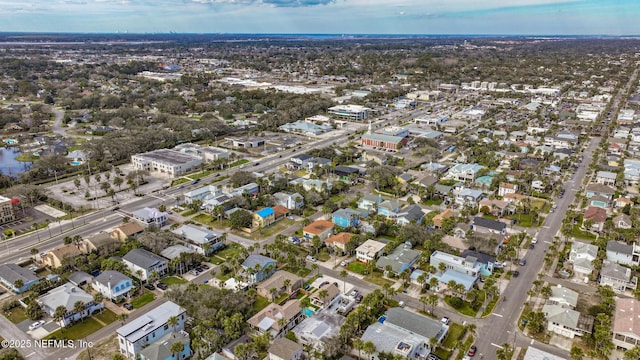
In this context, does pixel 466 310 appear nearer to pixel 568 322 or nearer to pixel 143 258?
pixel 568 322

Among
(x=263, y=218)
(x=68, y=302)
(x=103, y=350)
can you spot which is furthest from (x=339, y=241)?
(x=68, y=302)

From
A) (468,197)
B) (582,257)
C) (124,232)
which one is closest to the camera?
(582,257)

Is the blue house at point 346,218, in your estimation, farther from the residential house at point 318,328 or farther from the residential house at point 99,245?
the residential house at point 99,245

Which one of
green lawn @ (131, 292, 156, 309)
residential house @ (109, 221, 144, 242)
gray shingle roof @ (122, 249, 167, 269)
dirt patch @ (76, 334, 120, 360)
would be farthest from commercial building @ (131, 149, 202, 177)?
dirt patch @ (76, 334, 120, 360)

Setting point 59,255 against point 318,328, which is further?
point 59,255

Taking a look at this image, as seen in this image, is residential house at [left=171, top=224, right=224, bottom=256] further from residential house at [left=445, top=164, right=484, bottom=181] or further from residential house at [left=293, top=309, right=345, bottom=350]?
residential house at [left=445, top=164, right=484, bottom=181]

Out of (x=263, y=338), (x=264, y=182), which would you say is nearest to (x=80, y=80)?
(x=264, y=182)
